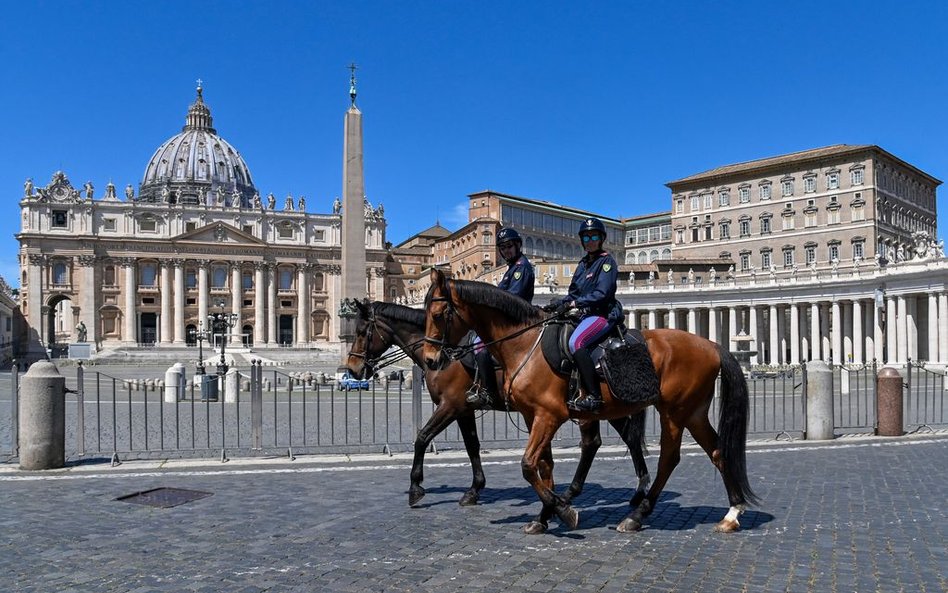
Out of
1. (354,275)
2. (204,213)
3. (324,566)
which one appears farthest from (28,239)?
(324,566)

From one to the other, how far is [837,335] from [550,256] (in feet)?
119

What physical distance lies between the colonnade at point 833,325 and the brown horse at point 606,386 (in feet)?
145

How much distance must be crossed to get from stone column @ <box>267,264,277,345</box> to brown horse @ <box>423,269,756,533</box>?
94.6 meters

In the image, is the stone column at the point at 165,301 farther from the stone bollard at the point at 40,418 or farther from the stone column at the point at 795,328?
the stone bollard at the point at 40,418

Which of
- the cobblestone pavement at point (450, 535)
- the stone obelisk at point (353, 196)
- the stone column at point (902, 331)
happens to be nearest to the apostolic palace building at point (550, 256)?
the stone column at point (902, 331)

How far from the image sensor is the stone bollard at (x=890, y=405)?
46.2 ft

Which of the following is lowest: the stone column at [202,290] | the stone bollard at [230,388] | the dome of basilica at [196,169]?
the stone bollard at [230,388]

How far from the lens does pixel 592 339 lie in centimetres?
680

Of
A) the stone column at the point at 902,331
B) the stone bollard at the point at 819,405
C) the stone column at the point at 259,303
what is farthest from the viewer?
the stone column at the point at 259,303

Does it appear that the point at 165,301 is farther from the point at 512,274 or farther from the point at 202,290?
the point at 512,274

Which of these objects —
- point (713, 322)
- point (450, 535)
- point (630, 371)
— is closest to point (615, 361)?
point (630, 371)

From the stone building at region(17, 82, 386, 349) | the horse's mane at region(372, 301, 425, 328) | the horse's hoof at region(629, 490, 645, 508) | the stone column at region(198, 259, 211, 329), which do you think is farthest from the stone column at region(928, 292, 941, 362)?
the stone column at region(198, 259, 211, 329)

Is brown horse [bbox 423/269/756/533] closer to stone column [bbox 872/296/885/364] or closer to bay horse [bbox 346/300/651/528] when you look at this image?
bay horse [bbox 346/300/651/528]

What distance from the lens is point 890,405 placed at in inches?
556
